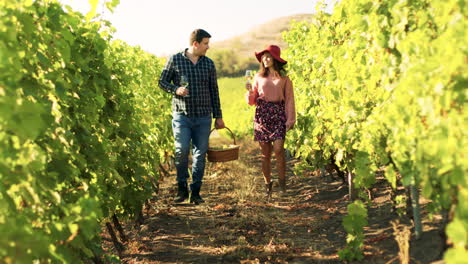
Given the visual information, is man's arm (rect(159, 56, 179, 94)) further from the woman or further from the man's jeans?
the woman

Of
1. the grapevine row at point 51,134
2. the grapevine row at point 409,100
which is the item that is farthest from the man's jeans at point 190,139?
the grapevine row at point 409,100

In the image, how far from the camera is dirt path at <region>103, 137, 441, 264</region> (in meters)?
3.47

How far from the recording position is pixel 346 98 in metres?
3.49

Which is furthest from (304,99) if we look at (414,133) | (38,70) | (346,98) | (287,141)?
(38,70)

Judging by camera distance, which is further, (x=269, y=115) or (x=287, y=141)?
(x=287, y=141)

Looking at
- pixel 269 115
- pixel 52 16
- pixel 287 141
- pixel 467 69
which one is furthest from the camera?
pixel 287 141

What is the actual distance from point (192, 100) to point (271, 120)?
1.01 m

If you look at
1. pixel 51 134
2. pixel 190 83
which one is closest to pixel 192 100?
pixel 190 83

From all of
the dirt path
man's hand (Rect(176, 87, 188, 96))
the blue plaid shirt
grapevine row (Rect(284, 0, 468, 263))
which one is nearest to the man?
the blue plaid shirt

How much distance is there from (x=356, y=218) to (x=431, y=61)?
1404 millimetres

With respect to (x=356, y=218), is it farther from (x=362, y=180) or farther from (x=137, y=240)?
(x=137, y=240)

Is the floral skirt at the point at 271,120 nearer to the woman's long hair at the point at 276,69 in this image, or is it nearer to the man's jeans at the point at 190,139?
the woman's long hair at the point at 276,69

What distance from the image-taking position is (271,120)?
206 inches

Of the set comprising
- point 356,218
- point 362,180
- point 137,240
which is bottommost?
point 137,240
